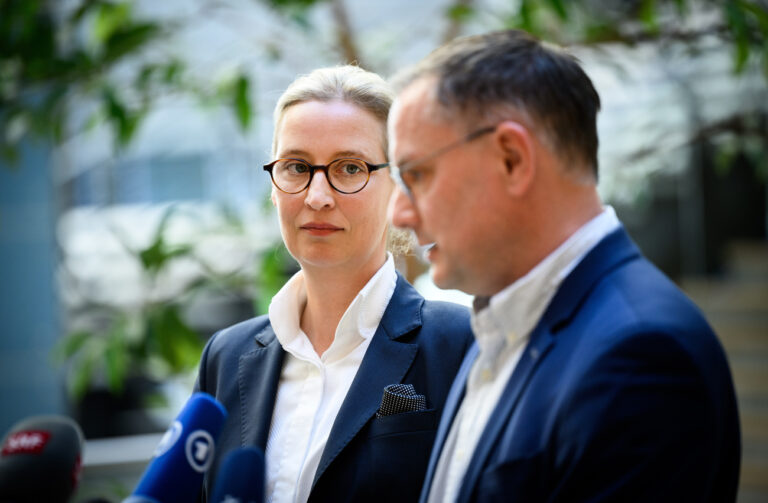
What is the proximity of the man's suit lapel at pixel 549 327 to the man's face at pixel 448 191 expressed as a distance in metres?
0.09

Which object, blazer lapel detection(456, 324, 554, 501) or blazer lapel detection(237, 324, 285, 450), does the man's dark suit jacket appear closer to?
blazer lapel detection(237, 324, 285, 450)

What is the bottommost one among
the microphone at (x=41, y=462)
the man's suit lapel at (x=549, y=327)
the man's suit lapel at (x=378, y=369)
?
the man's suit lapel at (x=378, y=369)

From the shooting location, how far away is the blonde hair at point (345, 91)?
4.98 feet

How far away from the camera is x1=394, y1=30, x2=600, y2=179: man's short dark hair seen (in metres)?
1.02

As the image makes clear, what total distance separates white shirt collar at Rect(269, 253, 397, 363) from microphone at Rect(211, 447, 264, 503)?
425 mm

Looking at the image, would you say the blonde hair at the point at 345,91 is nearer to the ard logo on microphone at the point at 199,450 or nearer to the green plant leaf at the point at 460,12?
the ard logo on microphone at the point at 199,450

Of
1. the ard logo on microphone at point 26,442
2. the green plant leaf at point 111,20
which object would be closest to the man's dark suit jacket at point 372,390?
the ard logo on microphone at point 26,442

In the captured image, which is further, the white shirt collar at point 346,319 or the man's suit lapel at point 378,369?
the white shirt collar at point 346,319

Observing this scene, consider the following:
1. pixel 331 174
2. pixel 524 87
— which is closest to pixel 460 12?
pixel 331 174

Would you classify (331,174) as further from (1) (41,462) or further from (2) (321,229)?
(1) (41,462)

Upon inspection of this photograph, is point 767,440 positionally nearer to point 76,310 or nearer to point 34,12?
point 76,310

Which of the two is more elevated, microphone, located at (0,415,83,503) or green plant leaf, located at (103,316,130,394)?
microphone, located at (0,415,83,503)

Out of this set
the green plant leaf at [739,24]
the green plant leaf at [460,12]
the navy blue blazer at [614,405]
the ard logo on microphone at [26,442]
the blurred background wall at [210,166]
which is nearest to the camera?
the navy blue blazer at [614,405]

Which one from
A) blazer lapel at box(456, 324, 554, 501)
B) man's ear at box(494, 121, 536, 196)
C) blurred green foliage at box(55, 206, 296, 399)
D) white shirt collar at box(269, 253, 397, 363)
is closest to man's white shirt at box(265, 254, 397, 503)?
white shirt collar at box(269, 253, 397, 363)
